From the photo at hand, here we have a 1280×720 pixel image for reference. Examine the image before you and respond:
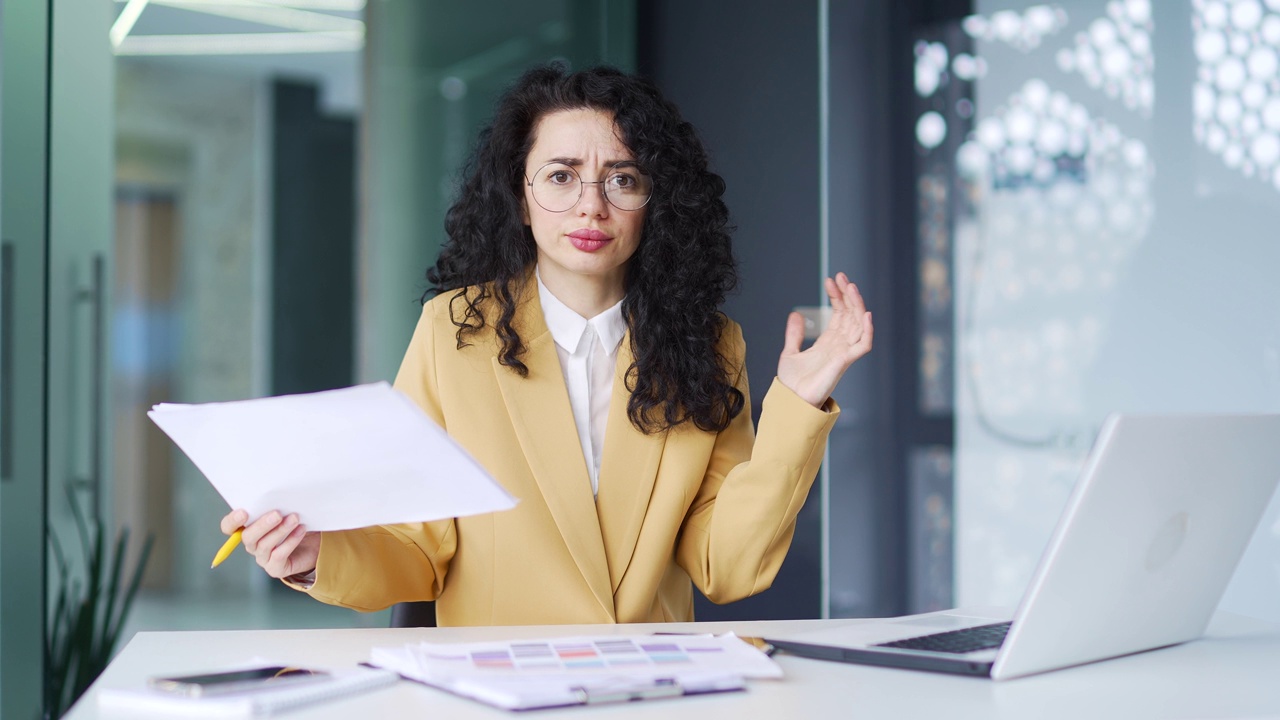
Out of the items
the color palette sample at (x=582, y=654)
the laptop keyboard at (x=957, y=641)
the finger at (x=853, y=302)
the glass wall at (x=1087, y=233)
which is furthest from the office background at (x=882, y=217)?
the color palette sample at (x=582, y=654)

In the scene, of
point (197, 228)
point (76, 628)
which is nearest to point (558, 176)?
point (76, 628)

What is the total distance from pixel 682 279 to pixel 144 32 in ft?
8.06

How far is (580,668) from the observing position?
3.31 feet

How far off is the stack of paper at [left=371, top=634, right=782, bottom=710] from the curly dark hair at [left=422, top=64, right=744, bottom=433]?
0.64m

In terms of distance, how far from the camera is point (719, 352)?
190 cm

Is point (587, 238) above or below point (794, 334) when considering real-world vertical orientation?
above

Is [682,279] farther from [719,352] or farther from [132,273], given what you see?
[132,273]

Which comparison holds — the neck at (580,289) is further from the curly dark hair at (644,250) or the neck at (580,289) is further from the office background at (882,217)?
the office background at (882,217)

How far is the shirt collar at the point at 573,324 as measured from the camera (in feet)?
5.82

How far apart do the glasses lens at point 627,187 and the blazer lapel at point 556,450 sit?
232 millimetres

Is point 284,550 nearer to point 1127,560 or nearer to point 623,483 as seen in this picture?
point 623,483

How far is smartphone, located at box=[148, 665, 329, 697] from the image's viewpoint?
92cm

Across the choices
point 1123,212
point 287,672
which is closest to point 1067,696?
point 287,672

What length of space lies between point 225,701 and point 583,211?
96cm
